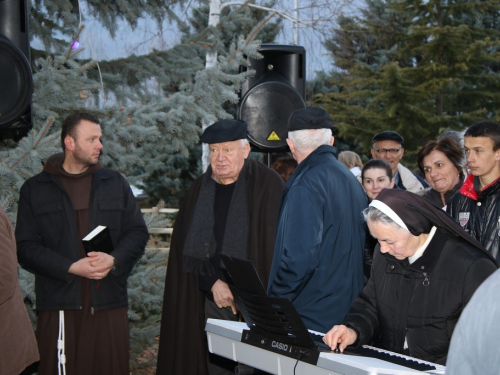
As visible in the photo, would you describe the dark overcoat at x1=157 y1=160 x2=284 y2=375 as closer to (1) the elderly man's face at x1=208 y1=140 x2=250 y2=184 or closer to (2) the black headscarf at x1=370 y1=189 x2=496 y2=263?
(1) the elderly man's face at x1=208 y1=140 x2=250 y2=184

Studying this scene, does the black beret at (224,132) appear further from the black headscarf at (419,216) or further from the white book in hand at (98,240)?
the black headscarf at (419,216)

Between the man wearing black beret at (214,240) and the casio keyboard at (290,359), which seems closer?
the casio keyboard at (290,359)

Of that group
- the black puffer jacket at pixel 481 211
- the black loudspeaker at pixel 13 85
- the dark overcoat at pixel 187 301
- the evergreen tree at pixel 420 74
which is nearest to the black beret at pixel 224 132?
the dark overcoat at pixel 187 301

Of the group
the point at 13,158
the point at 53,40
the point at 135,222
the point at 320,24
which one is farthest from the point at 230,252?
the point at 320,24

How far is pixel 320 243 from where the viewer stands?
12.6 ft

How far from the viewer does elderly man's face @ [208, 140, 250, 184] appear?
4668 millimetres

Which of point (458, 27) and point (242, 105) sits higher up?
point (458, 27)

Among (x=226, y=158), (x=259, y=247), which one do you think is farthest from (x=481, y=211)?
(x=226, y=158)

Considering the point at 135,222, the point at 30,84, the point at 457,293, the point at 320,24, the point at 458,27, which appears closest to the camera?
the point at 457,293

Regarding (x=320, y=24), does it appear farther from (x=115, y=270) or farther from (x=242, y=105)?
(x=115, y=270)

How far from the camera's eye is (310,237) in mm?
3725

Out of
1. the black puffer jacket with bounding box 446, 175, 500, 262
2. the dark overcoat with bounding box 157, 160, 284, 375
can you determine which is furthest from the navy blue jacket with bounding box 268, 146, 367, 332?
the dark overcoat with bounding box 157, 160, 284, 375

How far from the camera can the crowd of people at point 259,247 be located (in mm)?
2963

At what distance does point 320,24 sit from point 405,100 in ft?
9.53
